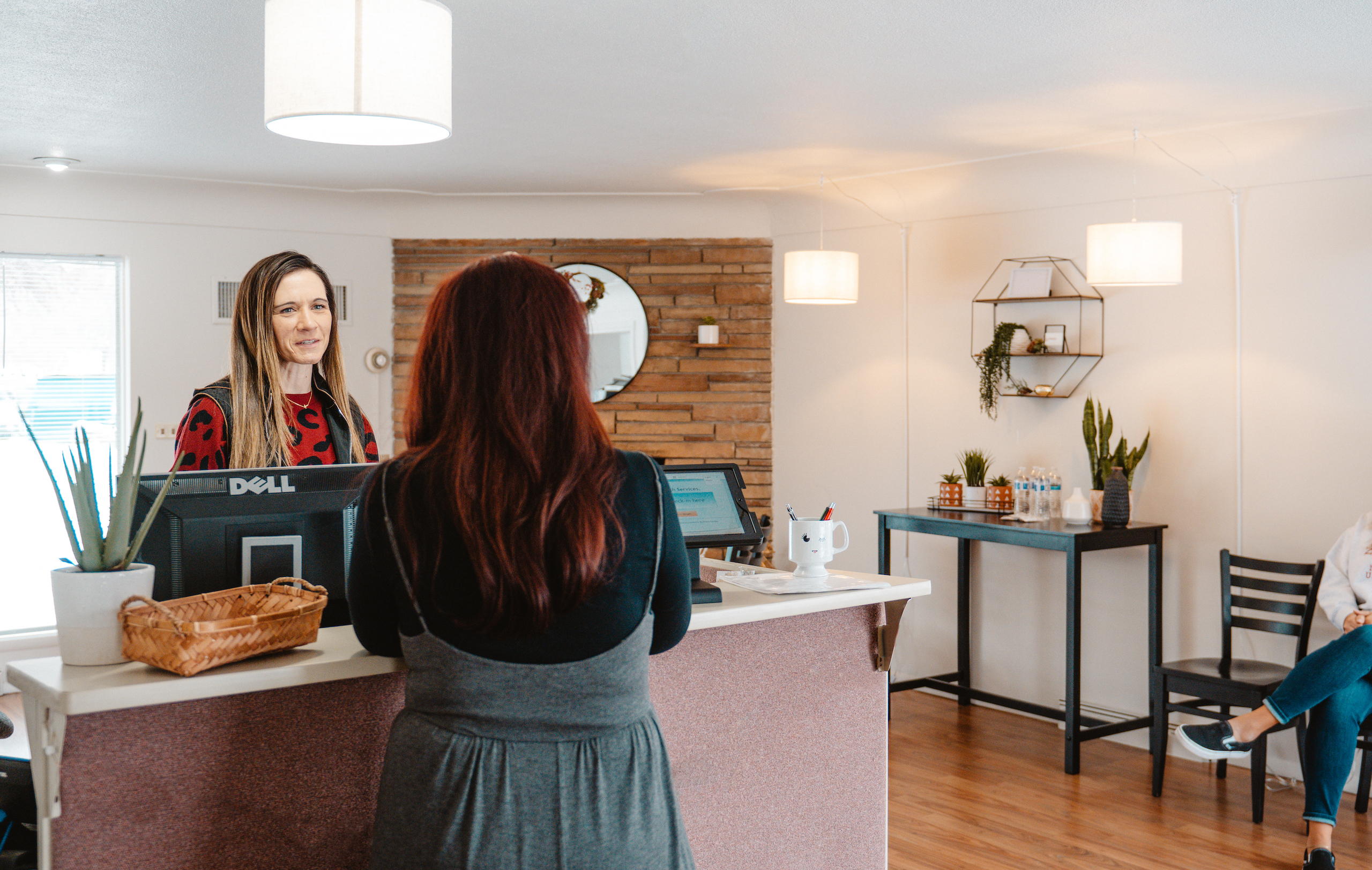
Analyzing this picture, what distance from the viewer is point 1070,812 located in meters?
3.72

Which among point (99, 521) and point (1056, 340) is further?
point (1056, 340)

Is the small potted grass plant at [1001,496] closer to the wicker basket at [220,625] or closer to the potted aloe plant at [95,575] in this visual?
the wicker basket at [220,625]

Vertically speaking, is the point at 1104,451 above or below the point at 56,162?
below

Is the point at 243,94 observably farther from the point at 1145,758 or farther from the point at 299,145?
the point at 1145,758

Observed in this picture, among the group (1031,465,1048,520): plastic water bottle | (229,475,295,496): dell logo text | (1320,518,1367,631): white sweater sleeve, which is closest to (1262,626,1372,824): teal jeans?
(1320,518,1367,631): white sweater sleeve

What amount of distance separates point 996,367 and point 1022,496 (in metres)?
0.61

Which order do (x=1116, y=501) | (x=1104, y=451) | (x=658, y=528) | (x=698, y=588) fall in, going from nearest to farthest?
(x=658, y=528)
(x=698, y=588)
(x=1116, y=501)
(x=1104, y=451)

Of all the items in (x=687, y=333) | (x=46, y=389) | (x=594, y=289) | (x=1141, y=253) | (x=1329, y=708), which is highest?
(x=594, y=289)

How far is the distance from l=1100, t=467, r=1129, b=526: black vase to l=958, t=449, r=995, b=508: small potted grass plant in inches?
22.9

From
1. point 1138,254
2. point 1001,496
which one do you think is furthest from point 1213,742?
point 1138,254

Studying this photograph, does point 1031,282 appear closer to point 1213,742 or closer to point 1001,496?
point 1001,496

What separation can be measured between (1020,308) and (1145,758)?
189 centimetres

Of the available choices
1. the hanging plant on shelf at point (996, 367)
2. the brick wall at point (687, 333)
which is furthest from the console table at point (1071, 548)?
the brick wall at point (687, 333)

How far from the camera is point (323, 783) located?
1804mm
